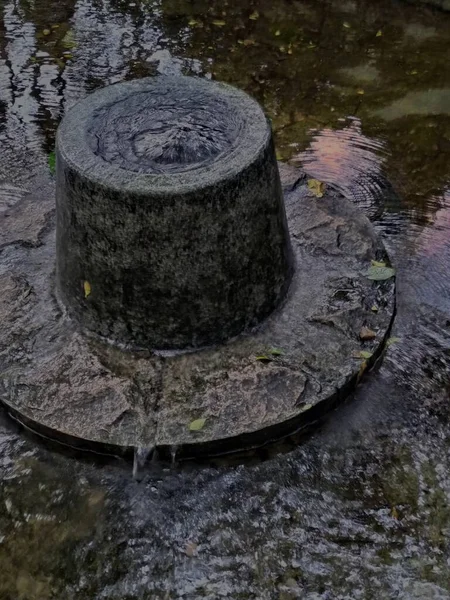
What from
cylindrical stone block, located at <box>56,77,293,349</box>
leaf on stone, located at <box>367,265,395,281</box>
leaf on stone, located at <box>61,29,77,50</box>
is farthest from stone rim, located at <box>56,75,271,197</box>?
leaf on stone, located at <box>61,29,77,50</box>

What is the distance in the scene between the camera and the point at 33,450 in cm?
310

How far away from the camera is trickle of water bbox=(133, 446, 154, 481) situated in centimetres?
293

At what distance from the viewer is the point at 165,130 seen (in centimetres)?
310

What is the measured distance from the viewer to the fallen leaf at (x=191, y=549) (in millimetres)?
2723

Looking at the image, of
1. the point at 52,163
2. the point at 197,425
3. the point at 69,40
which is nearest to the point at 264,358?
the point at 197,425

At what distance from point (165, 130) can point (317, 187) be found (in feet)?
4.54

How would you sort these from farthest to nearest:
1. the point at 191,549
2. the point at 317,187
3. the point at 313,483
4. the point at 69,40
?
the point at 69,40, the point at 317,187, the point at 313,483, the point at 191,549

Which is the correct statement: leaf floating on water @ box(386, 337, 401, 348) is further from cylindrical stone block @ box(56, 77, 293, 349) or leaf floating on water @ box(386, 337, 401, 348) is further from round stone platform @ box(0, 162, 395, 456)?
cylindrical stone block @ box(56, 77, 293, 349)

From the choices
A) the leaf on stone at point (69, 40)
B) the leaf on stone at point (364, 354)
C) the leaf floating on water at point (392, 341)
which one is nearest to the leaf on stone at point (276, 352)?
the leaf on stone at point (364, 354)

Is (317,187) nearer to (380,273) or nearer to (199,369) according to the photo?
(380,273)

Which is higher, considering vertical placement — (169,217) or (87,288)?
(169,217)

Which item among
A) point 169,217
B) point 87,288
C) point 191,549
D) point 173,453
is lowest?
point 191,549

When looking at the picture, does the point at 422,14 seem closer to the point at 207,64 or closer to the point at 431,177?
the point at 207,64

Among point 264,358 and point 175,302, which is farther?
point 264,358
